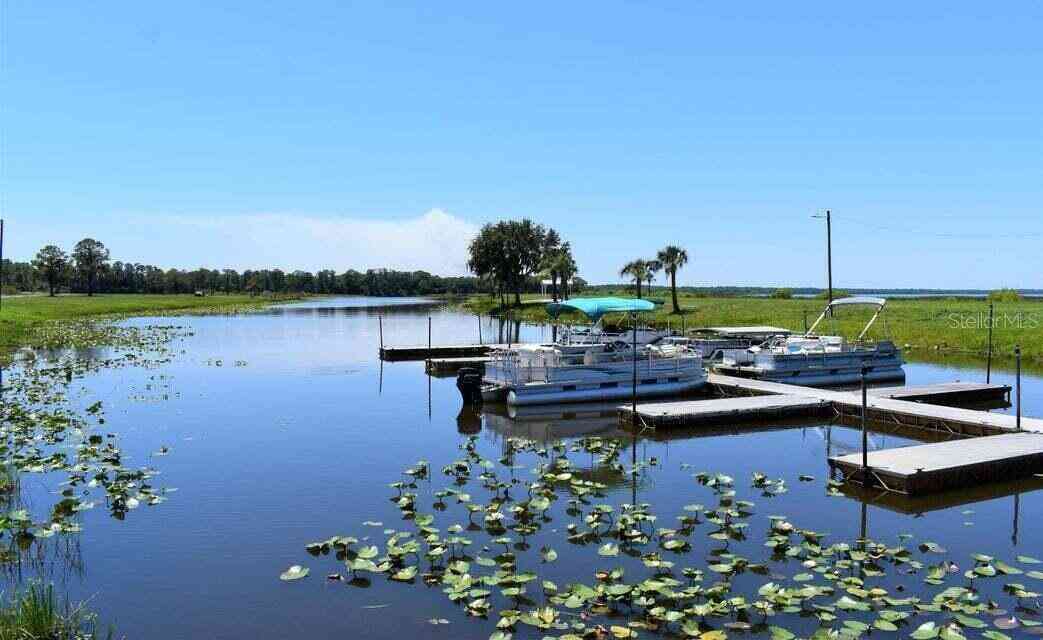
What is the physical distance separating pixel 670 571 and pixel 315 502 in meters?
8.21

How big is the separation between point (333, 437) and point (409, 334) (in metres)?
45.5

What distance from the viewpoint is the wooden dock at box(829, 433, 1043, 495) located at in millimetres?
17578

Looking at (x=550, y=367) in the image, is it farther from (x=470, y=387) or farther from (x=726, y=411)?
(x=726, y=411)

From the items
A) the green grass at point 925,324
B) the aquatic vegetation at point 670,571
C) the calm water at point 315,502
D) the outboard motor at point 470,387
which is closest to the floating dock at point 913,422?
the calm water at point 315,502

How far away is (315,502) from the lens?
16.8m

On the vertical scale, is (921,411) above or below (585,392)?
above

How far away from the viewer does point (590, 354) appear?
32.7 metres

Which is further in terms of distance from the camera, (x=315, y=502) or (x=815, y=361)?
(x=815, y=361)

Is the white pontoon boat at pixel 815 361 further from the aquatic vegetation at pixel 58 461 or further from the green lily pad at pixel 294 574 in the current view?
the green lily pad at pixel 294 574

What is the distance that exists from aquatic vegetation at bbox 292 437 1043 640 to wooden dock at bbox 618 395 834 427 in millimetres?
8649

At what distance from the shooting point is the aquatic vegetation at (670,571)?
→ 10.7 meters
